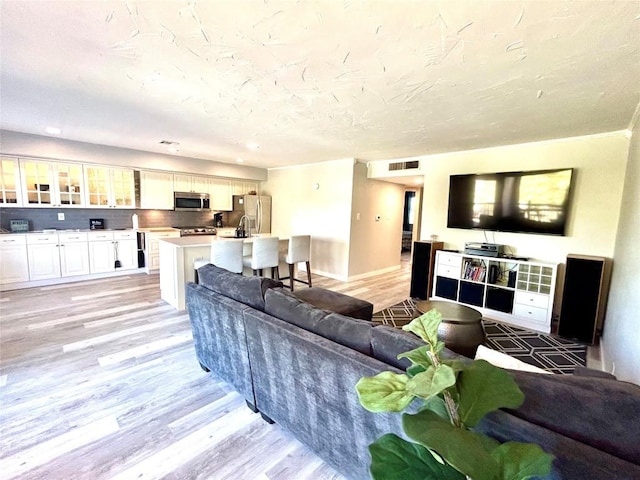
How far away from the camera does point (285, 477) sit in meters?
1.55

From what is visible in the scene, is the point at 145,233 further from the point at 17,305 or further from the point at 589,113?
the point at 589,113

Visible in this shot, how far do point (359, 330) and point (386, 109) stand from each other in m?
2.13

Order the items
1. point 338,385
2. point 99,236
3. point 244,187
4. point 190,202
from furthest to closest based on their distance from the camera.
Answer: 1. point 244,187
2. point 190,202
3. point 99,236
4. point 338,385

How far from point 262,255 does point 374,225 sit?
8.78ft

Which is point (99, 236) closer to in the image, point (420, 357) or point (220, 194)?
point (220, 194)

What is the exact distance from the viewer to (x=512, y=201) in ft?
12.8

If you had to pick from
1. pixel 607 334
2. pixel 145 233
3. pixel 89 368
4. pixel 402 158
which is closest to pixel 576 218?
pixel 607 334

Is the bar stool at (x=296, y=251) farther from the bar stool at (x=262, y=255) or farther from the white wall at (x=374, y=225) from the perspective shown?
the white wall at (x=374, y=225)

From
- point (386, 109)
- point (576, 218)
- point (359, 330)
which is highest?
point (386, 109)

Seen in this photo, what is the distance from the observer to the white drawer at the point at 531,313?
3.55 m

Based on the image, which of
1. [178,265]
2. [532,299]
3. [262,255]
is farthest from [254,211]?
[532,299]

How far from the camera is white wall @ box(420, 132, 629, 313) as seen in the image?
3.35 meters

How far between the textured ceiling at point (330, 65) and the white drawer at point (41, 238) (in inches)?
76.5

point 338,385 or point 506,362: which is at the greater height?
point 506,362
